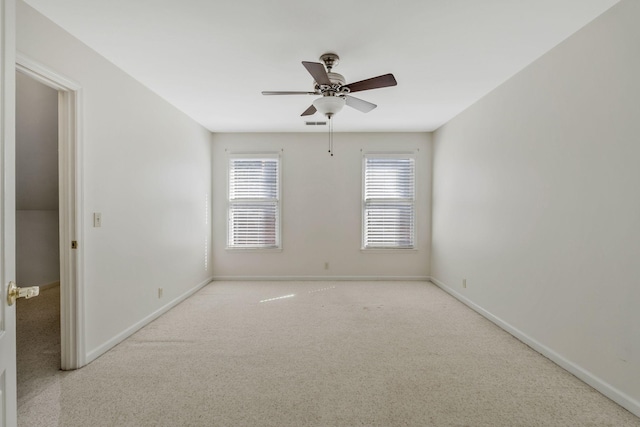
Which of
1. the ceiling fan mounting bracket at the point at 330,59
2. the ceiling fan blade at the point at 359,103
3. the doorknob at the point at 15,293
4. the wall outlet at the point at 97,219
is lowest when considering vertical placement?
the doorknob at the point at 15,293

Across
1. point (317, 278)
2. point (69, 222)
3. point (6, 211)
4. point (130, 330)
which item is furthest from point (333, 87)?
point (317, 278)

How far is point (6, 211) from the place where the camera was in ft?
3.06

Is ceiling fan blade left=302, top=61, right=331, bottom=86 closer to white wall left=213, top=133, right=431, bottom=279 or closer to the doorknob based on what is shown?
the doorknob

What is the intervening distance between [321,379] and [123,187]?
2.40 m

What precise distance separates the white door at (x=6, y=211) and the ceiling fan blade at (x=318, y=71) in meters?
1.41

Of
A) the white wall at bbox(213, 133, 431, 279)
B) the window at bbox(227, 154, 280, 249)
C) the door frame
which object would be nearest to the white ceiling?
the door frame

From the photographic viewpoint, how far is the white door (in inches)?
35.8

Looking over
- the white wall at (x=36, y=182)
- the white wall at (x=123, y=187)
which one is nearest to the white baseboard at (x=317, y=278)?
the white wall at (x=123, y=187)

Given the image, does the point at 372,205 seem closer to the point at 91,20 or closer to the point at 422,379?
the point at 422,379

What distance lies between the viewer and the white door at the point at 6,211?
A: 2.98 feet

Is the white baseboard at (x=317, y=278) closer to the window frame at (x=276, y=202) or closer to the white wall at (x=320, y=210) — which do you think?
the white wall at (x=320, y=210)

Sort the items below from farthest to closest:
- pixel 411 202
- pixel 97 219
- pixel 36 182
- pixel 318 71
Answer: pixel 411 202, pixel 36 182, pixel 97 219, pixel 318 71

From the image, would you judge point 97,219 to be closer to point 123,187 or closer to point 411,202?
point 123,187

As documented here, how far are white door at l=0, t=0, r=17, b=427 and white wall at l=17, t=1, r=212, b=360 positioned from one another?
138 cm
